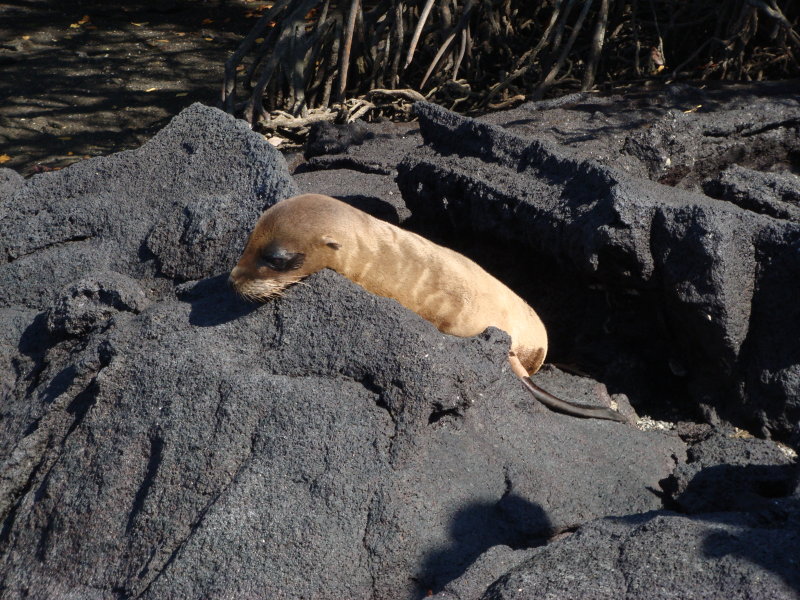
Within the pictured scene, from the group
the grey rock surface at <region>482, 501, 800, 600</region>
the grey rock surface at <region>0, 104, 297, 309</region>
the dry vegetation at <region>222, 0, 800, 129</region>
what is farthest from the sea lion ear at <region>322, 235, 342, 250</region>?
the dry vegetation at <region>222, 0, 800, 129</region>

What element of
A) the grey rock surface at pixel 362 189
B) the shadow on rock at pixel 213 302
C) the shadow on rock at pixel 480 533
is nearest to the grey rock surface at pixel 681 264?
the grey rock surface at pixel 362 189

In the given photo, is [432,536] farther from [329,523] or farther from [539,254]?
[539,254]

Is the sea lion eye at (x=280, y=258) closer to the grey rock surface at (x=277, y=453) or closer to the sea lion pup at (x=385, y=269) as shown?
the sea lion pup at (x=385, y=269)

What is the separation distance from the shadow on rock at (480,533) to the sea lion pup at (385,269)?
2.43 feet

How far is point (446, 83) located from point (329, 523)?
5.55 meters

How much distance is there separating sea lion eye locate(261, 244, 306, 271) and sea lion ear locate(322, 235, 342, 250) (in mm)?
109

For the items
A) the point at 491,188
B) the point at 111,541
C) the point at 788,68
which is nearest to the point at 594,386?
the point at 491,188

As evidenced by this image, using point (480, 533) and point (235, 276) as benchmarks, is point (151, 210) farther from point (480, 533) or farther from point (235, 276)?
point (480, 533)

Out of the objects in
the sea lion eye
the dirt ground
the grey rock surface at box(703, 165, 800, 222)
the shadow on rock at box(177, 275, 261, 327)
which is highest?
the grey rock surface at box(703, 165, 800, 222)

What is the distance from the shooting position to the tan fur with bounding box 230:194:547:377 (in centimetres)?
396

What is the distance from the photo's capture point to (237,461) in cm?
338

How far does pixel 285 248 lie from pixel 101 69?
7030mm

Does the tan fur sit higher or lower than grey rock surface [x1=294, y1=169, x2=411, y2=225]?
higher

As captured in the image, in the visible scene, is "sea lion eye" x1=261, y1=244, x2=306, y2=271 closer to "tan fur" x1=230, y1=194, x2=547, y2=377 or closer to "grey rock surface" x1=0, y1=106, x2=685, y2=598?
"tan fur" x1=230, y1=194, x2=547, y2=377
